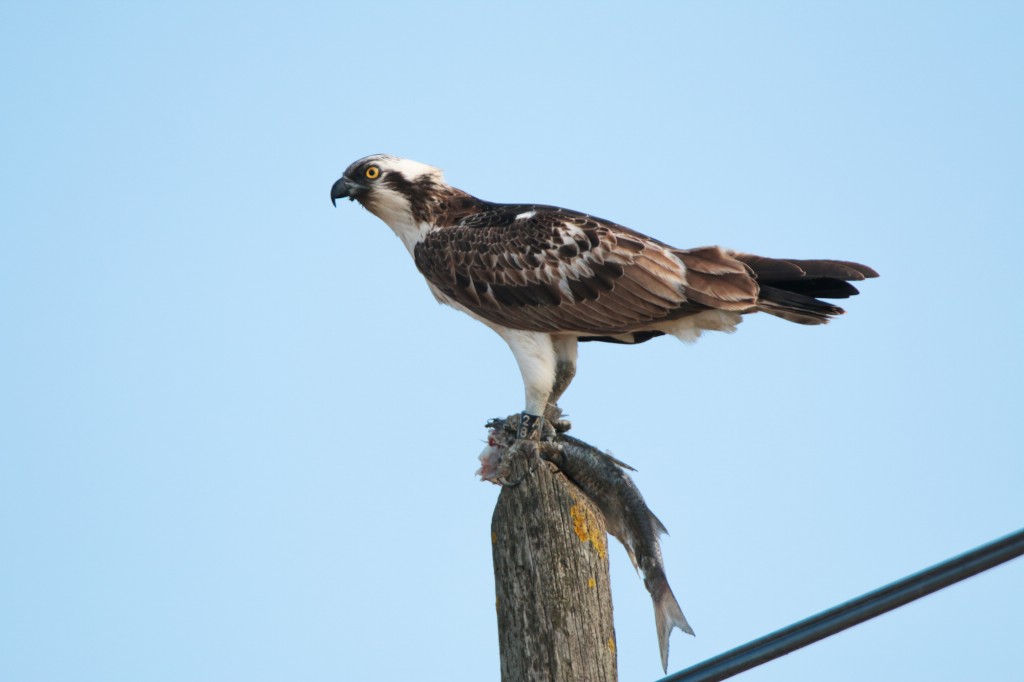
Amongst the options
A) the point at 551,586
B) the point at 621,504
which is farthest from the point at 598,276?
the point at 551,586

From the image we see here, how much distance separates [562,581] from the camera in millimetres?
4973

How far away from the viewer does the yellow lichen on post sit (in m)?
5.07

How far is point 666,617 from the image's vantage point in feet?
18.2

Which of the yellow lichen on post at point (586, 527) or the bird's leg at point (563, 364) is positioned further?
the bird's leg at point (563, 364)

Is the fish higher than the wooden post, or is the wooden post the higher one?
the fish

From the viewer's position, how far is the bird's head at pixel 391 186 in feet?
29.2

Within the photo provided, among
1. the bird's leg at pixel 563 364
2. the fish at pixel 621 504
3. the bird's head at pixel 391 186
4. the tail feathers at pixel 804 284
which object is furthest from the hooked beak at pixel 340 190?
the fish at pixel 621 504

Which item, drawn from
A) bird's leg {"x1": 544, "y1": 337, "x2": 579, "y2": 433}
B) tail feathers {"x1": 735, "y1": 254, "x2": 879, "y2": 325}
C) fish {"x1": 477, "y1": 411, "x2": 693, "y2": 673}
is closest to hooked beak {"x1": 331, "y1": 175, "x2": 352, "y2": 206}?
bird's leg {"x1": 544, "y1": 337, "x2": 579, "y2": 433}

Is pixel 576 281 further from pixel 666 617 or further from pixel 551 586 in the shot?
pixel 551 586

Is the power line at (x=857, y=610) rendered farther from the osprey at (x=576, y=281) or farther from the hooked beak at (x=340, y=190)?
the hooked beak at (x=340, y=190)

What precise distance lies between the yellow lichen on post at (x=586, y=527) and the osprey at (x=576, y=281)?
7.71ft

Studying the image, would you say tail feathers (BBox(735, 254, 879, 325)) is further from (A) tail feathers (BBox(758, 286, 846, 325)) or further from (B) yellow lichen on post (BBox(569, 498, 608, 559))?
(B) yellow lichen on post (BBox(569, 498, 608, 559))

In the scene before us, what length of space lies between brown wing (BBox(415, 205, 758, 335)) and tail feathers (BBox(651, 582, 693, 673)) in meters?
2.65

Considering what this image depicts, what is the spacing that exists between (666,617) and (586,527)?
749mm
